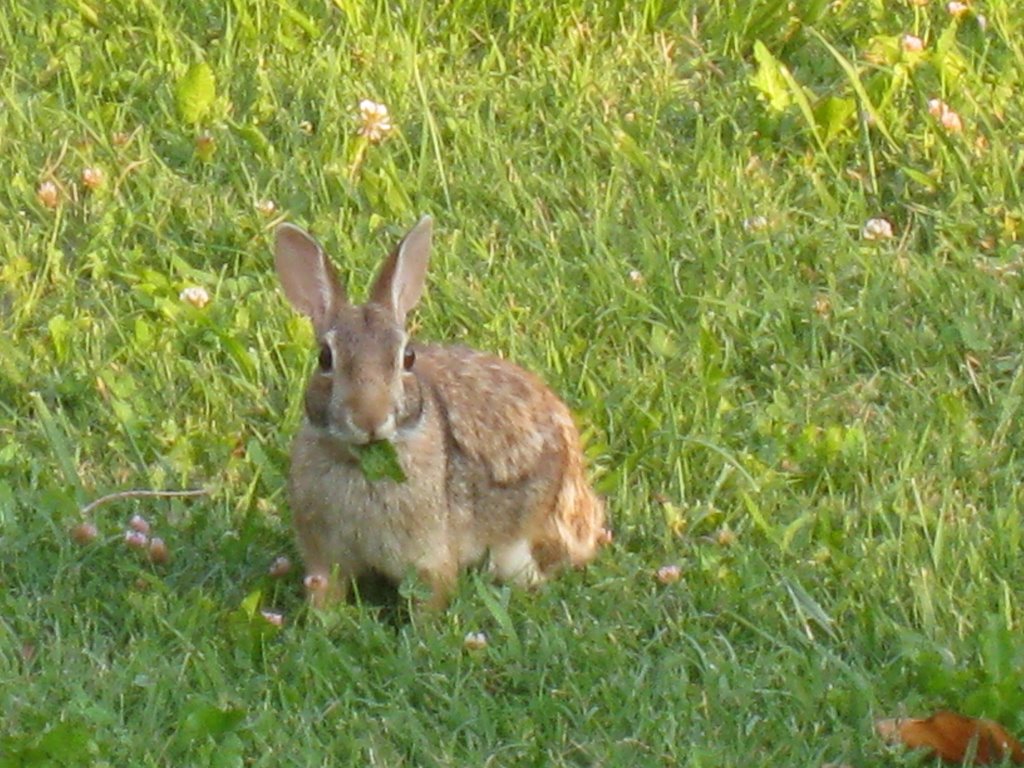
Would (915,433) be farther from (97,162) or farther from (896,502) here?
(97,162)

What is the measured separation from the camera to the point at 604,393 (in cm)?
618

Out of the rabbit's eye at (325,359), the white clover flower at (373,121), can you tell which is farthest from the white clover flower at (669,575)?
the white clover flower at (373,121)

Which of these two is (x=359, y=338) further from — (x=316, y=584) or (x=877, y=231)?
(x=877, y=231)

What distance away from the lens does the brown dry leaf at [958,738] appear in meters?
4.57

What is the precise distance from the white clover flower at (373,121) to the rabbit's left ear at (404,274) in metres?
1.69

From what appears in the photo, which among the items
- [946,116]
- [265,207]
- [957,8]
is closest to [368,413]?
[265,207]

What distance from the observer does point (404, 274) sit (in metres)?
5.34

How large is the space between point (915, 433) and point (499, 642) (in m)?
1.44

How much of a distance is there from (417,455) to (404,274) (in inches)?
17.3

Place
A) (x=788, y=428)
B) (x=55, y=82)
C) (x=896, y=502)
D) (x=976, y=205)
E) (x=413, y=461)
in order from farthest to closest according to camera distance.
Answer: (x=55, y=82)
(x=976, y=205)
(x=788, y=428)
(x=896, y=502)
(x=413, y=461)

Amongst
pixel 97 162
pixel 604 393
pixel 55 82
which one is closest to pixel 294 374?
pixel 604 393

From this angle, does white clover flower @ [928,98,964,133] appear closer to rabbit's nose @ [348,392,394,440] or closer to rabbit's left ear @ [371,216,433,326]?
rabbit's left ear @ [371,216,433,326]

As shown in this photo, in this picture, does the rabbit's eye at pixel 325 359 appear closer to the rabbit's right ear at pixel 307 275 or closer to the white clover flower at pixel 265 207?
the rabbit's right ear at pixel 307 275

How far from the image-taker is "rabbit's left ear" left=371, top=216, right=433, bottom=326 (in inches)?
205
